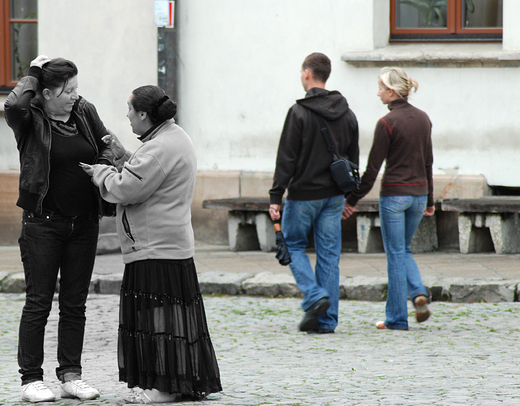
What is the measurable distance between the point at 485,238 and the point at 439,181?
86 cm

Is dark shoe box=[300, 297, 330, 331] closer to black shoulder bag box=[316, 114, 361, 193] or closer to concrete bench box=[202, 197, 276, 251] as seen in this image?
black shoulder bag box=[316, 114, 361, 193]

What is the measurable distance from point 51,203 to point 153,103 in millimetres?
718

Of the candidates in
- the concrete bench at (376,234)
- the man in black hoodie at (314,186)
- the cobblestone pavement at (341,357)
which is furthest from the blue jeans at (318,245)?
the concrete bench at (376,234)

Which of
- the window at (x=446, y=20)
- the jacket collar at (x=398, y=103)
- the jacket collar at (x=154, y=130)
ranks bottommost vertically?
the jacket collar at (x=154, y=130)

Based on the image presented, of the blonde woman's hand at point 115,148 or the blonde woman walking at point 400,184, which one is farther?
the blonde woman walking at point 400,184

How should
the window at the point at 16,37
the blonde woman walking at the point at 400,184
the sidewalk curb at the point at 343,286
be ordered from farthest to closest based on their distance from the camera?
1. the window at the point at 16,37
2. the sidewalk curb at the point at 343,286
3. the blonde woman walking at the point at 400,184

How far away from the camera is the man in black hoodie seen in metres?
6.56

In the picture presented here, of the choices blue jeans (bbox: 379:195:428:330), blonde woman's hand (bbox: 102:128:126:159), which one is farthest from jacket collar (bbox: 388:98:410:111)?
blonde woman's hand (bbox: 102:128:126:159)

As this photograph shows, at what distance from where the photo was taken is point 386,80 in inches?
265

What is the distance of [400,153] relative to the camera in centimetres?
669

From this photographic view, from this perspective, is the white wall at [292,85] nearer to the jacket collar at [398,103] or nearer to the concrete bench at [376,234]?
the concrete bench at [376,234]

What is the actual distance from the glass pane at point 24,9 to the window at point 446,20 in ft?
15.0

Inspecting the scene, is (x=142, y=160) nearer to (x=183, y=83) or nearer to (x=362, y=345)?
(x=362, y=345)

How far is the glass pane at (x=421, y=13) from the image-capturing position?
1109 centimetres
